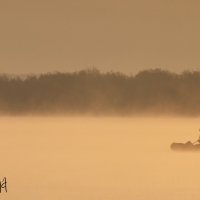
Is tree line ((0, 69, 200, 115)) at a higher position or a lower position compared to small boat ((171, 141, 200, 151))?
higher

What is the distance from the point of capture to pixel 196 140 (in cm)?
1499

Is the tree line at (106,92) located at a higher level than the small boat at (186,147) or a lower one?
higher

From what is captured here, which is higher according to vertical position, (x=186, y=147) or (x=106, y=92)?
(x=106, y=92)

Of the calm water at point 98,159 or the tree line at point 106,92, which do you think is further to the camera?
the tree line at point 106,92

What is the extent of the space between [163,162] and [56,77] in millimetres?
2451

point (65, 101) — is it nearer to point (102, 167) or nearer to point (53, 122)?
point (102, 167)

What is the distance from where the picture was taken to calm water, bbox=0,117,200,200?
13.0m

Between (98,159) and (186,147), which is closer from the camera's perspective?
(186,147)

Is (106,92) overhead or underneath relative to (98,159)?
overhead

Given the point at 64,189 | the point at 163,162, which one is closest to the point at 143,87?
the point at 163,162

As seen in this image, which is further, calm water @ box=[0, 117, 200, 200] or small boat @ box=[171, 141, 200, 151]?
→ small boat @ box=[171, 141, 200, 151]

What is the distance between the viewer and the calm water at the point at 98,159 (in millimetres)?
13031

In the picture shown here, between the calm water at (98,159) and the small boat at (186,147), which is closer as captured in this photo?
the calm water at (98,159)

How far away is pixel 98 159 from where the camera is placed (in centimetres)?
1532
